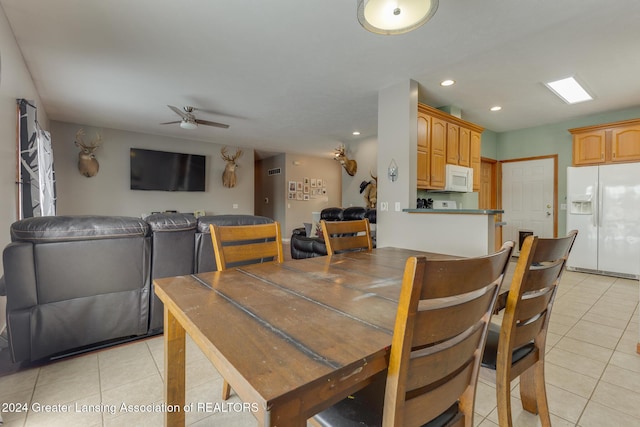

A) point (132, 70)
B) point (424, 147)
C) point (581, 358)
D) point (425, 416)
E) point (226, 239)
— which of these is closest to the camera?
point (425, 416)

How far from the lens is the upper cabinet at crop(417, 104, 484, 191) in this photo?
368 centimetres

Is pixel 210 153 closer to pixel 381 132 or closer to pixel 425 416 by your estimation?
pixel 381 132

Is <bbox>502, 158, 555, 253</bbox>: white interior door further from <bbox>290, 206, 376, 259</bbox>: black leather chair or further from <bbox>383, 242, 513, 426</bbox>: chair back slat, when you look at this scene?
<bbox>383, 242, 513, 426</bbox>: chair back slat

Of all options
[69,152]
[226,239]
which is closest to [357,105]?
[226,239]

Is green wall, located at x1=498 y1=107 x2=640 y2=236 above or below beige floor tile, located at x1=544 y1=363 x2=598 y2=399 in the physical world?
above

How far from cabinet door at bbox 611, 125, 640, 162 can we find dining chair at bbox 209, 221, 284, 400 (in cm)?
522

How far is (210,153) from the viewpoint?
6957mm

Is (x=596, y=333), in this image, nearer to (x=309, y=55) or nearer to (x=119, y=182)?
(x=309, y=55)

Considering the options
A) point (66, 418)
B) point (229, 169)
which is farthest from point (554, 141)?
point (66, 418)

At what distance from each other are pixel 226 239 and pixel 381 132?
279cm

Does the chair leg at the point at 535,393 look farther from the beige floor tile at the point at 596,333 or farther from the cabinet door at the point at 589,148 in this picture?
the cabinet door at the point at 589,148

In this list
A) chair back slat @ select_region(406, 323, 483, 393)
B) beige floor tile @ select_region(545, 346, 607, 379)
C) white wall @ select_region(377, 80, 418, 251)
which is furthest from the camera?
white wall @ select_region(377, 80, 418, 251)

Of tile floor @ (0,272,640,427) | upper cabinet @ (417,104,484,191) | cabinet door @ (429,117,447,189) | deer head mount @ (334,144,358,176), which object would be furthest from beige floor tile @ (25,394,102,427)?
deer head mount @ (334,144,358,176)

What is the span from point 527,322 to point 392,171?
8.37 feet
